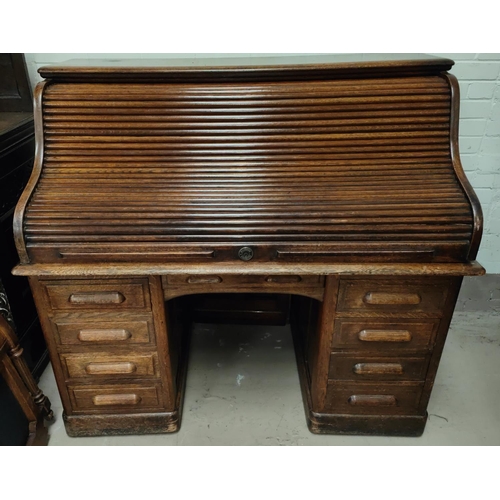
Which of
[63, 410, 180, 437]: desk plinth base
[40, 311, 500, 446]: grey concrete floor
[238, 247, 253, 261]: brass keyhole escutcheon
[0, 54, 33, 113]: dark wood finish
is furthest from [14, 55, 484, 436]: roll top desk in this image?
[0, 54, 33, 113]: dark wood finish

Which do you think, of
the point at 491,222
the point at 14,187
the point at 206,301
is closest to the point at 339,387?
the point at 206,301

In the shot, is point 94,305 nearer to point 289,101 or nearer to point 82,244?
point 82,244

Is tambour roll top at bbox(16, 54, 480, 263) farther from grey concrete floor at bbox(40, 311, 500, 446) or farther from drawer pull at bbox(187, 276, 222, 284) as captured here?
grey concrete floor at bbox(40, 311, 500, 446)

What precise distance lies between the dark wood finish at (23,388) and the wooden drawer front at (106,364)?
0.18m

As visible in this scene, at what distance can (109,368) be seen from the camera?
1648 millimetres

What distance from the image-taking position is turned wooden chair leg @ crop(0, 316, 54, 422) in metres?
1.55

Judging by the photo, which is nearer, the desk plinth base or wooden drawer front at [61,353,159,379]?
wooden drawer front at [61,353,159,379]

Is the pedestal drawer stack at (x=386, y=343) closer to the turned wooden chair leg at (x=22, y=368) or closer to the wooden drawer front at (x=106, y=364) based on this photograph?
the wooden drawer front at (x=106, y=364)

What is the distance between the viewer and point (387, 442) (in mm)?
1815

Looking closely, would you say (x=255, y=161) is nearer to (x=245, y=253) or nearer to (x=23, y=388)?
(x=245, y=253)

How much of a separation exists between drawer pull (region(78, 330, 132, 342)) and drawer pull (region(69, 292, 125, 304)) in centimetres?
14

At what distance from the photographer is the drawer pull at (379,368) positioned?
1.65 meters

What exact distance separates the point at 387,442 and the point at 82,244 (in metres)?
1.48

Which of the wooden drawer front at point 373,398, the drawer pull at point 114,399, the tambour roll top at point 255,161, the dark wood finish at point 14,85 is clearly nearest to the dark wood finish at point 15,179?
the dark wood finish at point 14,85
